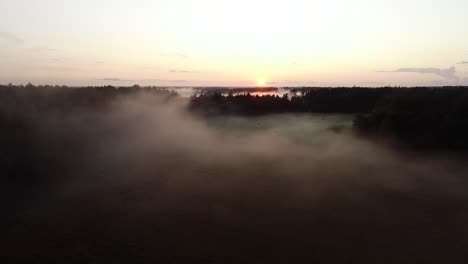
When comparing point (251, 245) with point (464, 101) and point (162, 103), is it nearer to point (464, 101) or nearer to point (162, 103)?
point (464, 101)

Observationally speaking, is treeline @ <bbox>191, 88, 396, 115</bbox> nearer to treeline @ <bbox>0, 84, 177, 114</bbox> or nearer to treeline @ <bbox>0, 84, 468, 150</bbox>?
treeline @ <bbox>0, 84, 468, 150</bbox>

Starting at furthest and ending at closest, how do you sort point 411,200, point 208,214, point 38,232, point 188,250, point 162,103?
1. point 162,103
2. point 411,200
3. point 208,214
4. point 38,232
5. point 188,250

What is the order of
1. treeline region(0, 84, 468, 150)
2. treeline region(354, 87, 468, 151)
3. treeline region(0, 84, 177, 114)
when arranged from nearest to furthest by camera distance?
treeline region(354, 87, 468, 151) → treeline region(0, 84, 468, 150) → treeline region(0, 84, 177, 114)

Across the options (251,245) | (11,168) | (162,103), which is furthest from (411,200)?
(162,103)

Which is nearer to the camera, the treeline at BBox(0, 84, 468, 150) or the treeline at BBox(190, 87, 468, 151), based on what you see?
the treeline at BBox(190, 87, 468, 151)

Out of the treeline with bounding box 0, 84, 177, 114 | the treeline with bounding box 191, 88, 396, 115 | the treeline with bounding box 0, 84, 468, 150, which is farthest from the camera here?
the treeline with bounding box 191, 88, 396, 115

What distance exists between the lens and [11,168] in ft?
93.2

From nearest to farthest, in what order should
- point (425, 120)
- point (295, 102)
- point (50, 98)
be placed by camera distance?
point (425, 120), point (50, 98), point (295, 102)

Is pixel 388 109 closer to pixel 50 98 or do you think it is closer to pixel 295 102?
→ pixel 295 102

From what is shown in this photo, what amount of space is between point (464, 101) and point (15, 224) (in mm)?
39530

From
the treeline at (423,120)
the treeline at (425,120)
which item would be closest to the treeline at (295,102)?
the treeline at (423,120)

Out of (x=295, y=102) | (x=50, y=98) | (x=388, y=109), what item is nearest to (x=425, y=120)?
(x=388, y=109)

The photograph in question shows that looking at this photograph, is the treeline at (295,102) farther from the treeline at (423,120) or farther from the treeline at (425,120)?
the treeline at (425,120)

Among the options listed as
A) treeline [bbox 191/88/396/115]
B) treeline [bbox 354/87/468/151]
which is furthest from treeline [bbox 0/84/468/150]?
treeline [bbox 191/88/396/115]
